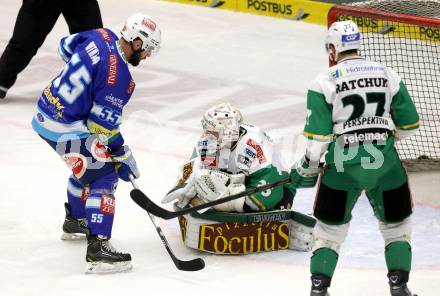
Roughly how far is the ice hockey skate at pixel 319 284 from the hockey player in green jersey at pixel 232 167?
2.88 ft

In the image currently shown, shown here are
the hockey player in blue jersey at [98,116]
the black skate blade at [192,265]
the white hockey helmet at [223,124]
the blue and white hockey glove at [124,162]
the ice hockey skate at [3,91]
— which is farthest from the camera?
the ice hockey skate at [3,91]

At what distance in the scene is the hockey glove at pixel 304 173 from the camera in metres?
5.12

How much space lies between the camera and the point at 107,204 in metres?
5.82

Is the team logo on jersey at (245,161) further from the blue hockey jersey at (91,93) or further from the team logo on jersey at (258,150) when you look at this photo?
the blue hockey jersey at (91,93)

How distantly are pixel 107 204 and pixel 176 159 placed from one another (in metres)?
1.95

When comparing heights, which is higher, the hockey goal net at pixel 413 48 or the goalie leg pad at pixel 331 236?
the hockey goal net at pixel 413 48

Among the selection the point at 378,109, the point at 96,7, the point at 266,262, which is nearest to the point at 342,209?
the point at 378,109

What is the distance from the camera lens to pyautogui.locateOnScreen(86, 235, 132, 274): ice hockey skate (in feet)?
18.9

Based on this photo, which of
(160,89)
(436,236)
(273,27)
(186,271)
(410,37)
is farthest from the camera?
(273,27)

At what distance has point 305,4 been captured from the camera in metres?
11.1

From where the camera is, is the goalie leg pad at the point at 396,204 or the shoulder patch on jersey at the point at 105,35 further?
the shoulder patch on jersey at the point at 105,35

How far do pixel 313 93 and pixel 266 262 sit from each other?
47.9 inches

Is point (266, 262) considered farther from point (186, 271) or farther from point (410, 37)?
point (410, 37)

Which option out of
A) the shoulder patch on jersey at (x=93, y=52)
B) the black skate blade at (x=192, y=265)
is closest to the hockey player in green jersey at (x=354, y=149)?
the black skate blade at (x=192, y=265)
